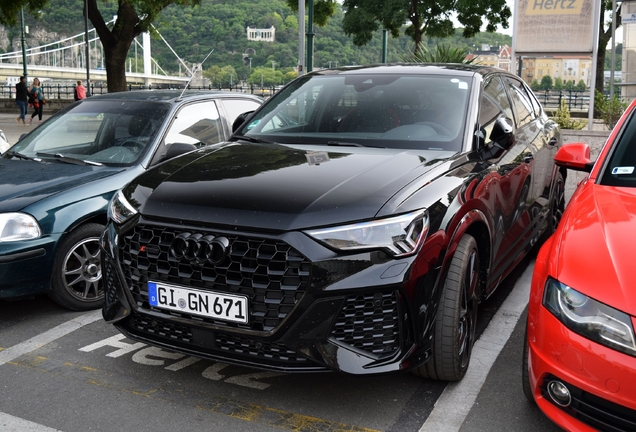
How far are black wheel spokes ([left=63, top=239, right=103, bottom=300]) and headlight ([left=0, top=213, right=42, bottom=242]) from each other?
296 mm

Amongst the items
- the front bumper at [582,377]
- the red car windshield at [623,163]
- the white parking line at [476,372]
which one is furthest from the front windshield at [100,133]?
the front bumper at [582,377]

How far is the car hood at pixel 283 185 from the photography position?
9.85ft

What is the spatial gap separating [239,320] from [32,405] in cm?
117

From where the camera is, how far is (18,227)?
429 centimetres

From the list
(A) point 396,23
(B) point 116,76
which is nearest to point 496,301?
(B) point 116,76

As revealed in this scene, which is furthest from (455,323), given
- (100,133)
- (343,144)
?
(100,133)

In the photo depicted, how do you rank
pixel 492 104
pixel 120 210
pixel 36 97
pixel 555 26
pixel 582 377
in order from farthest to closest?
1. pixel 36 97
2. pixel 555 26
3. pixel 492 104
4. pixel 120 210
5. pixel 582 377

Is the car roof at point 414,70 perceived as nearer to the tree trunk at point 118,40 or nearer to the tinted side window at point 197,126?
the tinted side window at point 197,126

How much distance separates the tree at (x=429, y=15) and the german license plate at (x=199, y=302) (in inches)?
1190

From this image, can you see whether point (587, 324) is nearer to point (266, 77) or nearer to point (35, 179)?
point (35, 179)

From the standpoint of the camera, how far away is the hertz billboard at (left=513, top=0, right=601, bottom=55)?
12281mm

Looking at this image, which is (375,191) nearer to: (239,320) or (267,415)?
(239,320)

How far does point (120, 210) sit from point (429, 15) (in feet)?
106

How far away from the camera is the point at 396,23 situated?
33.5m
